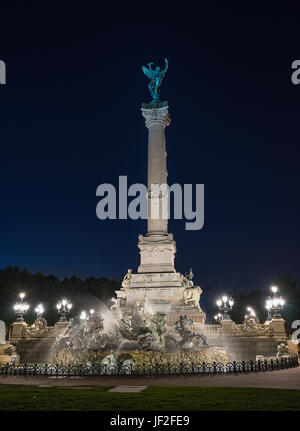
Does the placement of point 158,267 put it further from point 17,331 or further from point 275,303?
point 17,331

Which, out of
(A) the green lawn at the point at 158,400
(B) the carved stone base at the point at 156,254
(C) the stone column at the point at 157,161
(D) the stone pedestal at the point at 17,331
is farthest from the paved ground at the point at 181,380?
(C) the stone column at the point at 157,161

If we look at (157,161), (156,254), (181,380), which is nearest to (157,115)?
(157,161)

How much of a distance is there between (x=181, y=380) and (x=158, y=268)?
20684mm

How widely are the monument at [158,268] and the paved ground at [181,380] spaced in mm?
14851

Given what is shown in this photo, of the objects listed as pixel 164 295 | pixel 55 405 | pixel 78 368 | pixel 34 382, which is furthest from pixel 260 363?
pixel 164 295

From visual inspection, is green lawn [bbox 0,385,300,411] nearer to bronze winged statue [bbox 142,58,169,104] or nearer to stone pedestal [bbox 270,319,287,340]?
stone pedestal [bbox 270,319,287,340]

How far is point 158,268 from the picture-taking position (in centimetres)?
3644

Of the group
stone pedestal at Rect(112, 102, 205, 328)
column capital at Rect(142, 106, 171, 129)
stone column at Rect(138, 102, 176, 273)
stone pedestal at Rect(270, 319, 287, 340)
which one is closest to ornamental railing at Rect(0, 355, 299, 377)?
stone pedestal at Rect(270, 319, 287, 340)

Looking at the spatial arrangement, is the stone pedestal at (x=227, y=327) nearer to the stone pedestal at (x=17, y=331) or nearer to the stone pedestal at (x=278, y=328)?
the stone pedestal at (x=278, y=328)

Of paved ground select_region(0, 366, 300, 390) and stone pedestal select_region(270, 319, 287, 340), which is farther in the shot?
stone pedestal select_region(270, 319, 287, 340)

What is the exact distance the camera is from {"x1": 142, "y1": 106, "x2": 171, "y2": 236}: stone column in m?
38.4

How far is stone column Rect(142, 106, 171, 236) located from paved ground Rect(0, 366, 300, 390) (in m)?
21.7

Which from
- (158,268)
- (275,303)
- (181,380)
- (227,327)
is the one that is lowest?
(181,380)

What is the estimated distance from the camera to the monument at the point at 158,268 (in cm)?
3391
